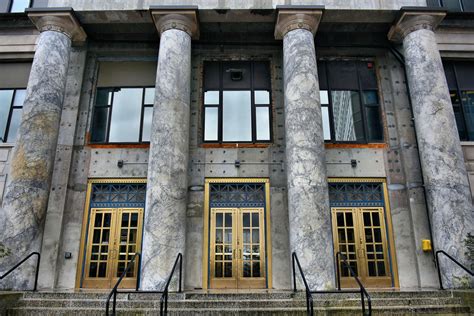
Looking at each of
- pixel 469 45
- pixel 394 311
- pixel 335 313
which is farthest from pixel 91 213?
pixel 469 45

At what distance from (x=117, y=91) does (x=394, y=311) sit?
10.9 m

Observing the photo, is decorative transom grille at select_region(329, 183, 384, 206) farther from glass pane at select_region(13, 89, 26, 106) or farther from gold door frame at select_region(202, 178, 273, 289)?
glass pane at select_region(13, 89, 26, 106)

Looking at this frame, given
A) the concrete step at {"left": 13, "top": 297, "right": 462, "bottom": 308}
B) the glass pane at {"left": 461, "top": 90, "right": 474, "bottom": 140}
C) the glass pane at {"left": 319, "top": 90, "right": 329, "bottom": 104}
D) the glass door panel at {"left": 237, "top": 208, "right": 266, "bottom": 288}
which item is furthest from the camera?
the glass pane at {"left": 319, "top": 90, "right": 329, "bottom": 104}

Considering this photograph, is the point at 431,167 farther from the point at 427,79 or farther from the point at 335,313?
the point at 335,313

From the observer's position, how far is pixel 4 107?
1367cm

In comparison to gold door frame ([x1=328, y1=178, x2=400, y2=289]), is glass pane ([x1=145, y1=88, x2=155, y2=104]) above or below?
above

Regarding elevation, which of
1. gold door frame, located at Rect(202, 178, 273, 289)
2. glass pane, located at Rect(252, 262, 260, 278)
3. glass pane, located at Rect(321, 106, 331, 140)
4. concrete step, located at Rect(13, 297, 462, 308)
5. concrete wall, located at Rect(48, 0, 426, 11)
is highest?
concrete wall, located at Rect(48, 0, 426, 11)

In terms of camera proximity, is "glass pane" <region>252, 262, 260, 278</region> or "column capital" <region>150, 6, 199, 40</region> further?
"column capital" <region>150, 6, 199, 40</region>

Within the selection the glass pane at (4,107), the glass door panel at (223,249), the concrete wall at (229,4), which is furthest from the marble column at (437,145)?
the glass pane at (4,107)

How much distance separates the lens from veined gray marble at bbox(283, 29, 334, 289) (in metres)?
9.70

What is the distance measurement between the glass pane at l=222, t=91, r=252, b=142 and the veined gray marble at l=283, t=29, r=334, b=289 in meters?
2.21

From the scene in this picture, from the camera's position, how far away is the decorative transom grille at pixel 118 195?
12.4 m

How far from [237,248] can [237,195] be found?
165 cm

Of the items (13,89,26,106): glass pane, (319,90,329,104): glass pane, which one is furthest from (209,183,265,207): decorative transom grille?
(13,89,26,106): glass pane
